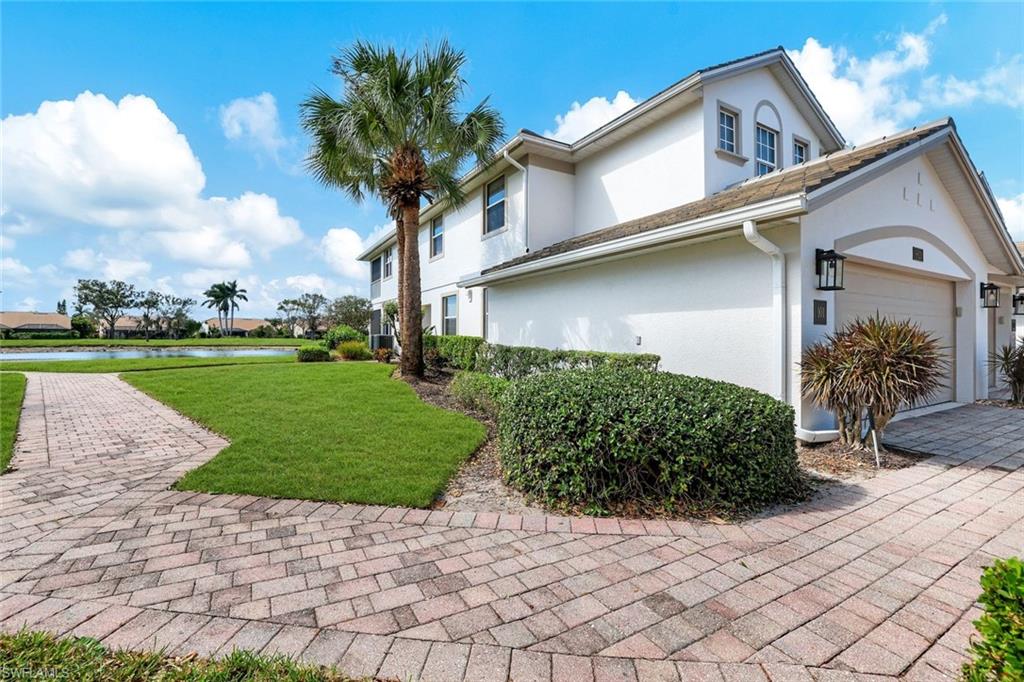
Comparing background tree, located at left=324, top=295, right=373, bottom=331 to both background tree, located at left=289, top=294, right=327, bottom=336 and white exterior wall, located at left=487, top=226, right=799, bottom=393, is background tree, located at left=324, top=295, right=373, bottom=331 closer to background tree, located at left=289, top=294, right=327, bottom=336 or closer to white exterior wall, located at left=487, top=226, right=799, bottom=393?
background tree, located at left=289, top=294, right=327, bottom=336

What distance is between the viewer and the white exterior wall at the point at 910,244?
644 centimetres

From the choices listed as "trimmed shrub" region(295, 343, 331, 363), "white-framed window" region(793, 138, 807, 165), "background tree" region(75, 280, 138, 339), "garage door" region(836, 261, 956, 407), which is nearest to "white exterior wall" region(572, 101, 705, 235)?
"garage door" region(836, 261, 956, 407)

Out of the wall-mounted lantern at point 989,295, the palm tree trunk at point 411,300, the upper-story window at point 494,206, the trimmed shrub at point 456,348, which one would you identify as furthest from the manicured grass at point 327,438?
the wall-mounted lantern at point 989,295

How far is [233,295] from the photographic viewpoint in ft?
228

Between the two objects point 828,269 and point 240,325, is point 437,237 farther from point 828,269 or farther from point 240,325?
point 240,325

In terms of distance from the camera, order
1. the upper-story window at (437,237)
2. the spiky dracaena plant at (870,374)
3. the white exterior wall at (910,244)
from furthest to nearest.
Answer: the upper-story window at (437,237) < the white exterior wall at (910,244) < the spiky dracaena plant at (870,374)

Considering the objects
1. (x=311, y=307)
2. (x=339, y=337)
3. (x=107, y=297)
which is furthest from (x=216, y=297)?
(x=339, y=337)

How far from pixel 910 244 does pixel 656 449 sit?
7.77 m

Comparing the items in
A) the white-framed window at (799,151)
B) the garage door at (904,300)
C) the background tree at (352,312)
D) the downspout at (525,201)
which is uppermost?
the white-framed window at (799,151)

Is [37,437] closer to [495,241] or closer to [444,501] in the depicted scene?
[444,501]

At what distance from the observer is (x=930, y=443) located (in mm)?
6566

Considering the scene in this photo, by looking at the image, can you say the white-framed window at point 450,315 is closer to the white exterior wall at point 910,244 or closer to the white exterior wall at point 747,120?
the white exterior wall at point 747,120

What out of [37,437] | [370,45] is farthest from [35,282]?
[370,45]

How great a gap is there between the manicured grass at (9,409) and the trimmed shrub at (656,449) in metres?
6.23
